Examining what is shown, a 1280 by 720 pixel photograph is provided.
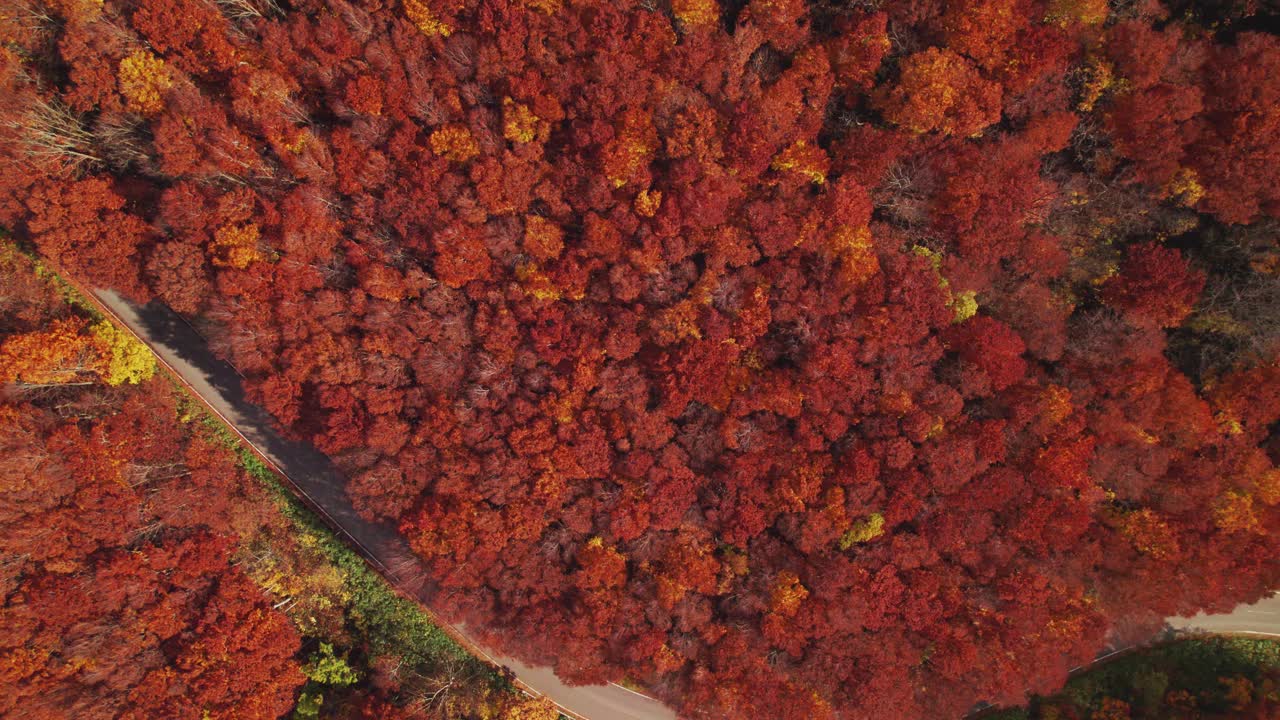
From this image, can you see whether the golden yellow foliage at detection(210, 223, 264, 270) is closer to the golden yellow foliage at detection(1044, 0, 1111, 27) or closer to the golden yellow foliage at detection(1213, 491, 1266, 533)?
the golden yellow foliage at detection(1044, 0, 1111, 27)

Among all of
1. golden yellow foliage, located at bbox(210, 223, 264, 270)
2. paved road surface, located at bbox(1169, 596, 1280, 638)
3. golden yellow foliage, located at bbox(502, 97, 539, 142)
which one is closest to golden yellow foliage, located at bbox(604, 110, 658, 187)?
golden yellow foliage, located at bbox(502, 97, 539, 142)

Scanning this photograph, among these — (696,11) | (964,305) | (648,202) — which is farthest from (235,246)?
(964,305)

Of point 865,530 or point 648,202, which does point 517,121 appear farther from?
point 865,530

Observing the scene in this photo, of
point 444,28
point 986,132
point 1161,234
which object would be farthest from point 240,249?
point 1161,234

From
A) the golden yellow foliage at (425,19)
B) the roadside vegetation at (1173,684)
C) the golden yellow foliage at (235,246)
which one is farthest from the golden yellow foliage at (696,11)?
the roadside vegetation at (1173,684)

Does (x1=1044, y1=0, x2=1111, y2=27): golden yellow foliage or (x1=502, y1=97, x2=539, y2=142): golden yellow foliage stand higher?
(x1=1044, y1=0, x2=1111, y2=27): golden yellow foliage

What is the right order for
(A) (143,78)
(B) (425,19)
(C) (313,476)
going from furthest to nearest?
(C) (313,476) < (B) (425,19) < (A) (143,78)
